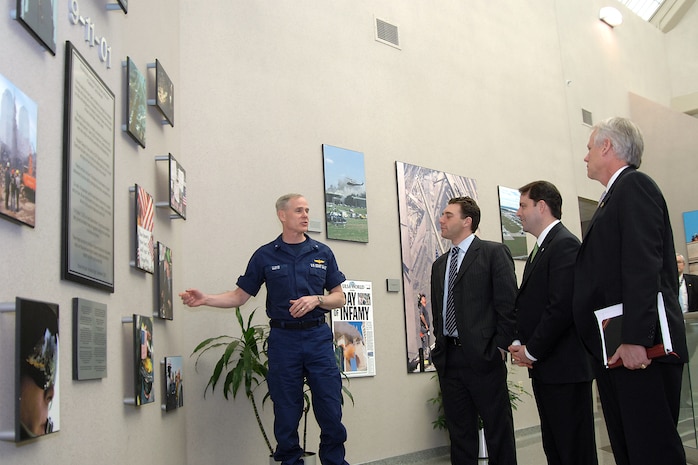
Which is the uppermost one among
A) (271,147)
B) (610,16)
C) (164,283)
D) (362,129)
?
(610,16)

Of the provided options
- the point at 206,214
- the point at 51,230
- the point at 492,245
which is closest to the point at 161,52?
the point at 206,214

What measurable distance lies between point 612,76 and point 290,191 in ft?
20.3

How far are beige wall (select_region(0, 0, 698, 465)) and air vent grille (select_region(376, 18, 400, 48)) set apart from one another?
0.06 m

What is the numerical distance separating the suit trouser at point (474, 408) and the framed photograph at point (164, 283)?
58.1 inches

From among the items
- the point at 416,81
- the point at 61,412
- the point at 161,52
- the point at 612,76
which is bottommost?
the point at 61,412

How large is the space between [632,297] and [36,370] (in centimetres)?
178

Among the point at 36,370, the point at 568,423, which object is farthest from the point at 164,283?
the point at 568,423

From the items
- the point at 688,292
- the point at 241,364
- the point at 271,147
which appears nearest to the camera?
the point at 241,364

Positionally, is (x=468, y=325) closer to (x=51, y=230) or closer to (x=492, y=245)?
(x=492, y=245)

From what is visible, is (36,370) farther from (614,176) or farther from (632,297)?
(614,176)

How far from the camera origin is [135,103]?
9.64ft

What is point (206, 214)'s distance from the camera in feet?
13.2

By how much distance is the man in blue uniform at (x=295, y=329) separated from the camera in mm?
3332

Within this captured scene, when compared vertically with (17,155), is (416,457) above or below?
below
